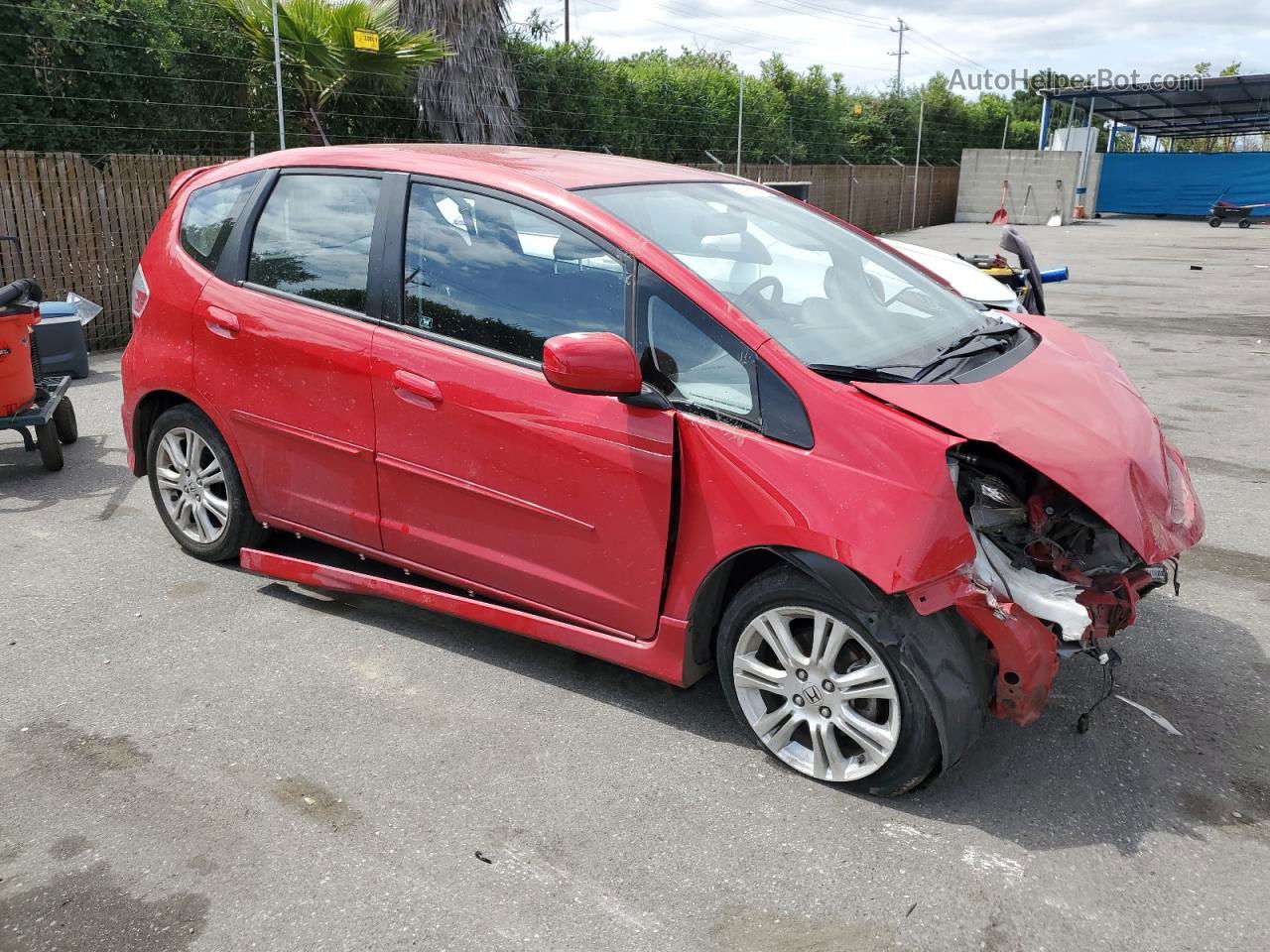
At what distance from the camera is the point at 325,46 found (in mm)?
11219

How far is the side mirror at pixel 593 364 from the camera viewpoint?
121 inches

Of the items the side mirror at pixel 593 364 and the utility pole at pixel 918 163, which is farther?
the utility pole at pixel 918 163

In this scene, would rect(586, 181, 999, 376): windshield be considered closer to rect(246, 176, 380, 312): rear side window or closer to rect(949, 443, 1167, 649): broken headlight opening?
rect(949, 443, 1167, 649): broken headlight opening

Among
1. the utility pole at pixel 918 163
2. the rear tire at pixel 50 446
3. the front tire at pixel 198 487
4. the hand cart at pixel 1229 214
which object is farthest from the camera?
the hand cart at pixel 1229 214

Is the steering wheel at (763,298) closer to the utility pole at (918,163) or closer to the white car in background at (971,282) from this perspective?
the white car in background at (971,282)

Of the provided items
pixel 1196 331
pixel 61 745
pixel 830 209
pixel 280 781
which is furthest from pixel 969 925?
pixel 830 209

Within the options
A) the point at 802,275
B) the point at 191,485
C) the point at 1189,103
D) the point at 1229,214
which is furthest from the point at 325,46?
the point at 1189,103

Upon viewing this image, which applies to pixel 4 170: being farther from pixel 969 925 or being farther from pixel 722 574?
pixel 969 925

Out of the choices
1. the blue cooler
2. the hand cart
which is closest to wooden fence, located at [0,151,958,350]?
the blue cooler

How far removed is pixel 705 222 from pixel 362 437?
1.45 metres

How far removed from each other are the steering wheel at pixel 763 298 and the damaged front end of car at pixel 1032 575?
0.74 metres

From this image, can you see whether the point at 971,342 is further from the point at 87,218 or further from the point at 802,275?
the point at 87,218

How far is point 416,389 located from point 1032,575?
206 centimetres

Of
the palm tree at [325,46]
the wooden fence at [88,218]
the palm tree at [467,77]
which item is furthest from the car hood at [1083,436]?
the palm tree at [467,77]
